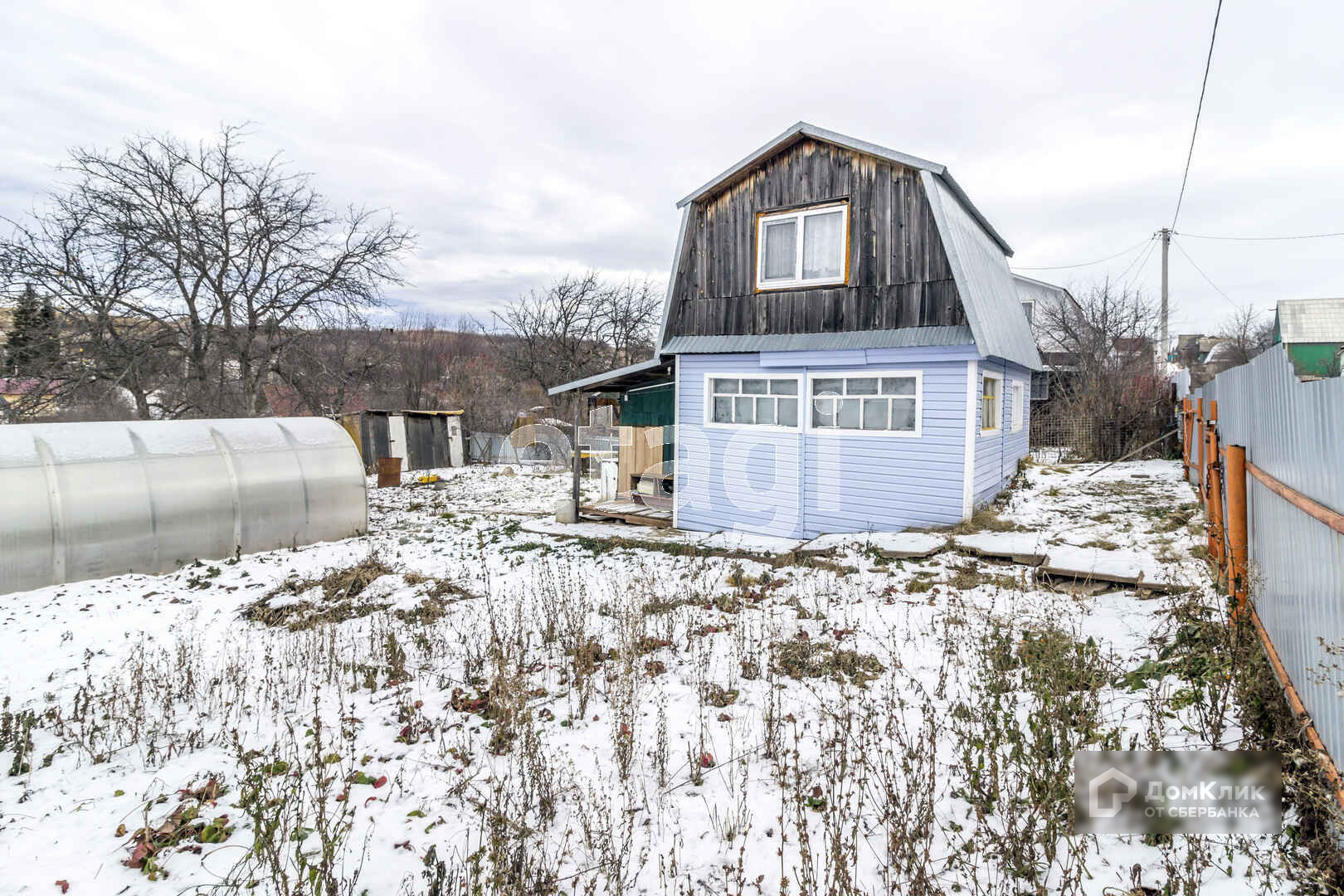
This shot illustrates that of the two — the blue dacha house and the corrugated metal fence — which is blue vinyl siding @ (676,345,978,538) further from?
the corrugated metal fence

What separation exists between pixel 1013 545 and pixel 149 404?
19314mm

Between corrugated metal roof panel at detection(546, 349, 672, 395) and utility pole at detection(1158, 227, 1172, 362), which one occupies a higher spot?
utility pole at detection(1158, 227, 1172, 362)

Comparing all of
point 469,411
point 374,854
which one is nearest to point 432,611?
point 374,854

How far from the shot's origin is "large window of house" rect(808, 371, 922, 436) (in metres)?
9.76

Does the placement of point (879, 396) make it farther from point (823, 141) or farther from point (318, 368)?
point (318, 368)

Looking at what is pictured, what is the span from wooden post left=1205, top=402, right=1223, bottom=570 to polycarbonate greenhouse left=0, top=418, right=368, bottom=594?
12174 millimetres

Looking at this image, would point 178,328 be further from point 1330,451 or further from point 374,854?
point 1330,451

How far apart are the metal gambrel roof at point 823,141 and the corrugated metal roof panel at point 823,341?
238cm

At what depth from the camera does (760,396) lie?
35.5 ft

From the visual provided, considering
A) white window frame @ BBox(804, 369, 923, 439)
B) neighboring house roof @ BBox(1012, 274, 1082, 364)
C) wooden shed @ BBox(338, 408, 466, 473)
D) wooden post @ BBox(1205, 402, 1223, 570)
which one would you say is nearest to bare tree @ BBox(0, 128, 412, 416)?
wooden shed @ BBox(338, 408, 466, 473)

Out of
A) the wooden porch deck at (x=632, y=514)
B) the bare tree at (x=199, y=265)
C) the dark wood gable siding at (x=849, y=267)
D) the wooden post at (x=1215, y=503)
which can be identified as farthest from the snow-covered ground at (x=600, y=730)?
the bare tree at (x=199, y=265)

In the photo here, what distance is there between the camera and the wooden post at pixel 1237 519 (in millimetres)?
4723

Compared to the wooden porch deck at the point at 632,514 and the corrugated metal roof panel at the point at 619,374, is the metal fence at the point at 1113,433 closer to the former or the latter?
the wooden porch deck at the point at 632,514

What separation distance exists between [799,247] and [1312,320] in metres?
6.39
